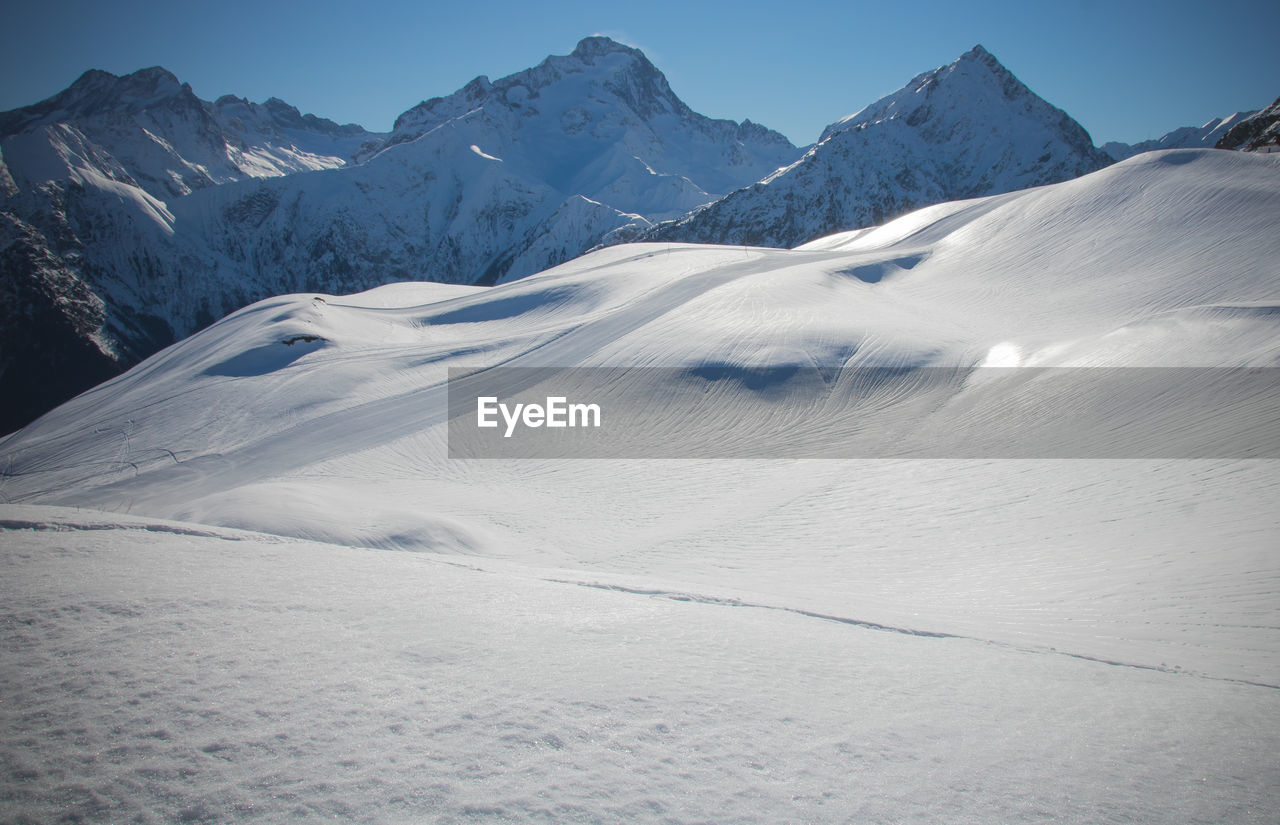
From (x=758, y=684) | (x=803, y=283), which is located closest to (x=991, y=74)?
(x=803, y=283)

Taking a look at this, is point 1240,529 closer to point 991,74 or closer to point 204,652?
point 204,652

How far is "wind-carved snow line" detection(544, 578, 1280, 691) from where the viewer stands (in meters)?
4.78

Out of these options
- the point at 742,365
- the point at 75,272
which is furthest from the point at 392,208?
the point at 742,365

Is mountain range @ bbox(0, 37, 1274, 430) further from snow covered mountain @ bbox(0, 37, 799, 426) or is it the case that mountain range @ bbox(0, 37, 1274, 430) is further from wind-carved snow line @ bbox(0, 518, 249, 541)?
wind-carved snow line @ bbox(0, 518, 249, 541)

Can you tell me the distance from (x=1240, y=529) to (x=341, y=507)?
12.5 metres

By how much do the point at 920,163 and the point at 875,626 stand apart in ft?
528

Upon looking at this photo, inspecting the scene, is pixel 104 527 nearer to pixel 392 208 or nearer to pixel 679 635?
pixel 679 635

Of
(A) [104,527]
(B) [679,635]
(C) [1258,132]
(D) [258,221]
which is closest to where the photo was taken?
(B) [679,635]

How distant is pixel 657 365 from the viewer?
20172 millimetres
